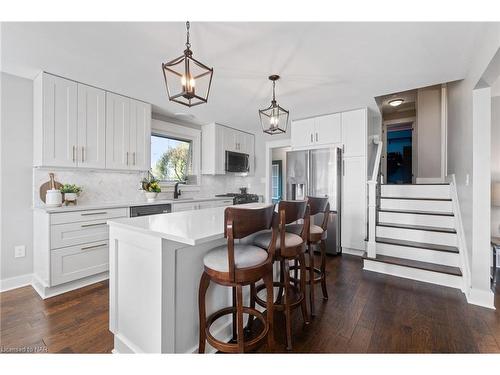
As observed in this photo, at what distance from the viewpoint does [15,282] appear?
255 cm

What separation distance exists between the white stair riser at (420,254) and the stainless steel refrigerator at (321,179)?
2.25 ft

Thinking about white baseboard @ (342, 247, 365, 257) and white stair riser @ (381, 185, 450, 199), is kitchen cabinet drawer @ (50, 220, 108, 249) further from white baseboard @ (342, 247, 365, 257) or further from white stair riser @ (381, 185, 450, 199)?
white stair riser @ (381, 185, 450, 199)

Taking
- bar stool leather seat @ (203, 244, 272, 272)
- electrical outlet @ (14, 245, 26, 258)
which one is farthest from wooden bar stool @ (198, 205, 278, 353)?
electrical outlet @ (14, 245, 26, 258)

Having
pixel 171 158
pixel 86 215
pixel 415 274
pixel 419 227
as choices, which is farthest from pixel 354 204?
pixel 86 215

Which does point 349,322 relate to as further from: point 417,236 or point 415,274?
point 417,236

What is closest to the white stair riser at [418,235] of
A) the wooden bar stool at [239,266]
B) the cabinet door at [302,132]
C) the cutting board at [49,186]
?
the cabinet door at [302,132]

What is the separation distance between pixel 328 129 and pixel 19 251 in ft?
15.0

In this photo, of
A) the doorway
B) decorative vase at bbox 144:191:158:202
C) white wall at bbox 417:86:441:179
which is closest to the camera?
decorative vase at bbox 144:191:158:202

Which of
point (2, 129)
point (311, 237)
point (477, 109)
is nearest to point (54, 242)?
point (2, 129)

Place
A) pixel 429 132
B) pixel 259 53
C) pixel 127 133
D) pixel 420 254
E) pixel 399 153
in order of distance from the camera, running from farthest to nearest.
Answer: pixel 399 153 < pixel 429 132 < pixel 127 133 < pixel 420 254 < pixel 259 53

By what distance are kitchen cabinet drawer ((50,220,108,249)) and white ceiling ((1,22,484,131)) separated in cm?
167

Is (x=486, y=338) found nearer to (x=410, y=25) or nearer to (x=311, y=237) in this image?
(x=311, y=237)

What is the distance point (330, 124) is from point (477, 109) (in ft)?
6.48

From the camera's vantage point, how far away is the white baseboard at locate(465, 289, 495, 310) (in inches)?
83.5
